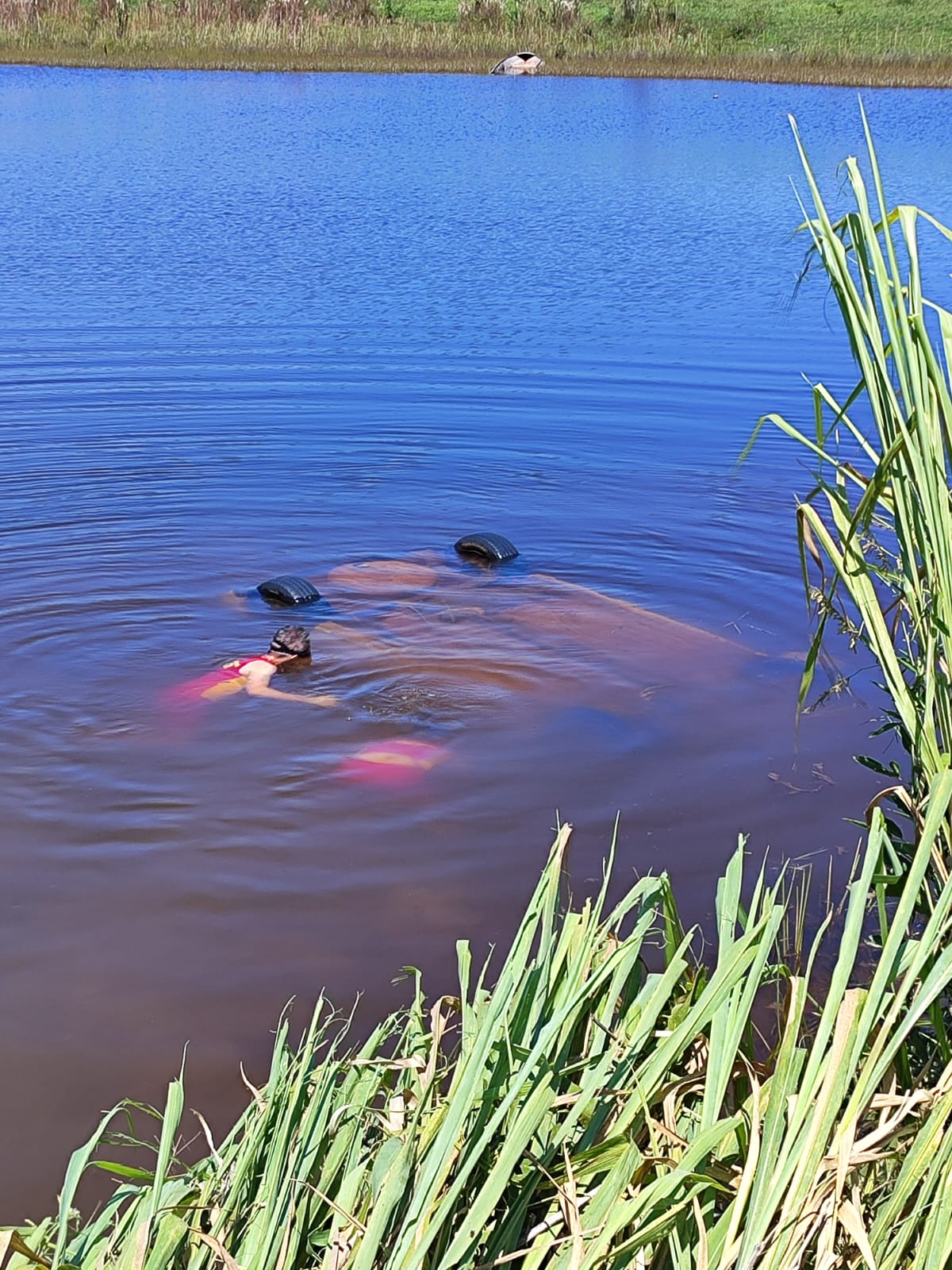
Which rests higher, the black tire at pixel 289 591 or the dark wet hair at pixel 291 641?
the black tire at pixel 289 591

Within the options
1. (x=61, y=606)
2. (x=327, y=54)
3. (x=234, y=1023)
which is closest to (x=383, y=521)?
(x=61, y=606)

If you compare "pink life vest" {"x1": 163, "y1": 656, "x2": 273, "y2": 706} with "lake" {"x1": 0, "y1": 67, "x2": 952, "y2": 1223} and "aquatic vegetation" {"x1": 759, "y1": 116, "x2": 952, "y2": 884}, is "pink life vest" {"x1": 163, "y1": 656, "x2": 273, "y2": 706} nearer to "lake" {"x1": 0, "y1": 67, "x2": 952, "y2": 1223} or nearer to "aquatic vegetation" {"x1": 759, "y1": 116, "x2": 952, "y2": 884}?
"lake" {"x1": 0, "y1": 67, "x2": 952, "y2": 1223}

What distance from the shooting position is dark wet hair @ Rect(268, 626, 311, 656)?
613 centimetres

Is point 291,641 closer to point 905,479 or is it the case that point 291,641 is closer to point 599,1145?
point 905,479

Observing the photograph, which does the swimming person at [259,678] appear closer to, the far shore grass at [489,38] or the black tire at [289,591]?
the black tire at [289,591]

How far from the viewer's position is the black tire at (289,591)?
6.79 m

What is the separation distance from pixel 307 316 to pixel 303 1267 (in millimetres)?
10908

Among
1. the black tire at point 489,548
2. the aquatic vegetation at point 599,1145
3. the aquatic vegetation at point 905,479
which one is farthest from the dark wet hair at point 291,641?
the aquatic vegetation at point 599,1145

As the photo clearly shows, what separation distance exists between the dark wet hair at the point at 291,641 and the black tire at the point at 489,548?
159cm

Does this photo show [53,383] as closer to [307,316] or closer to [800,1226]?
[307,316]

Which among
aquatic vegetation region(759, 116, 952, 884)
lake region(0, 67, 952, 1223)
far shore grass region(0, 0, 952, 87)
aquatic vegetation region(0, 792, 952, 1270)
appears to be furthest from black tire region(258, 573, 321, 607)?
far shore grass region(0, 0, 952, 87)

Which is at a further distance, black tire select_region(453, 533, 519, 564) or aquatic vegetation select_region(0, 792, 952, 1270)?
black tire select_region(453, 533, 519, 564)

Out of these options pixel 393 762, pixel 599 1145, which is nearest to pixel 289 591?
pixel 393 762

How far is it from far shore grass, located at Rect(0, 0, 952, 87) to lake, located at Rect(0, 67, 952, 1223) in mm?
14478
